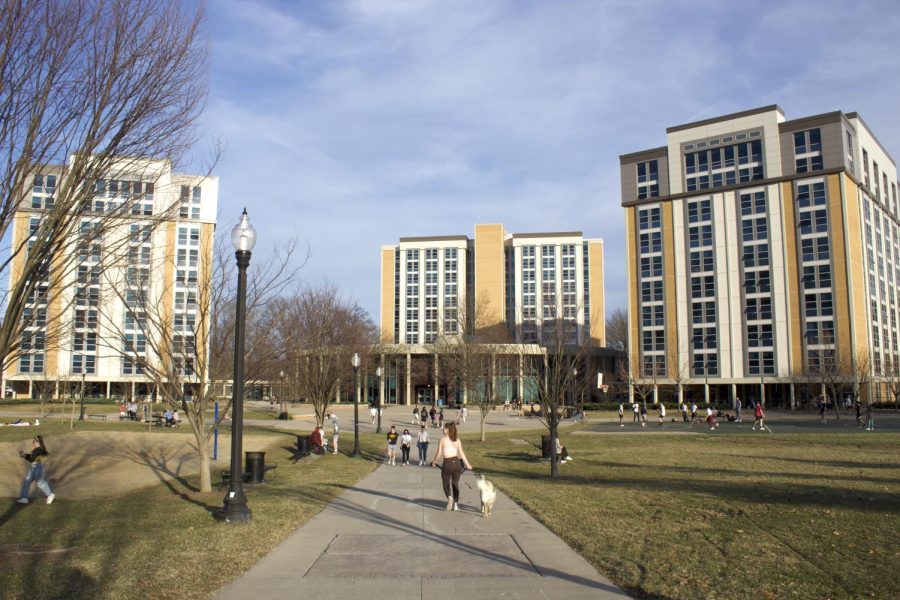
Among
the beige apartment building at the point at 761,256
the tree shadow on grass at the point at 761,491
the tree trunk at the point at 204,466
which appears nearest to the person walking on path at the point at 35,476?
the tree trunk at the point at 204,466

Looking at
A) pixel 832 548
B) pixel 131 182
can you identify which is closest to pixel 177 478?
pixel 131 182

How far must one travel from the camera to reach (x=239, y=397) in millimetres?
10555

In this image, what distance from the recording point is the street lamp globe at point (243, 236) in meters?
10.9

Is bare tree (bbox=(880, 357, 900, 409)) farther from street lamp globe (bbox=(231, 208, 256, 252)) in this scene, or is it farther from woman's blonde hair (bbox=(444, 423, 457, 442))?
street lamp globe (bbox=(231, 208, 256, 252))

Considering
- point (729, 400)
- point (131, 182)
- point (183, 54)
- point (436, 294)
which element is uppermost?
point (436, 294)

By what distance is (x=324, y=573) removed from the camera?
7.25m

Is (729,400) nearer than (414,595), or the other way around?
(414,595)

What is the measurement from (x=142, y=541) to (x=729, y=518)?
870 centimetres

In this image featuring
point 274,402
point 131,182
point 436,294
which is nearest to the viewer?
point 131,182

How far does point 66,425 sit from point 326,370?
19.3 m

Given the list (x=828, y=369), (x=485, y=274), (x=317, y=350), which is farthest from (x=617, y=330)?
(x=317, y=350)

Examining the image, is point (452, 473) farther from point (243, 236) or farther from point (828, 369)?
point (828, 369)

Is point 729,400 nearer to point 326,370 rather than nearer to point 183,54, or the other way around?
point 326,370

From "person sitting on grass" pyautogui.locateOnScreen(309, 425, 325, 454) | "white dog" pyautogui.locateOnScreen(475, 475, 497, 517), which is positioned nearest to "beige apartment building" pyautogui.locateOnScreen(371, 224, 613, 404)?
"person sitting on grass" pyautogui.locateOnScreen(309, 425, 325, 454)
